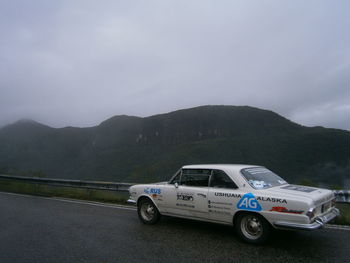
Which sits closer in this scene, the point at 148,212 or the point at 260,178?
the point at 260,178

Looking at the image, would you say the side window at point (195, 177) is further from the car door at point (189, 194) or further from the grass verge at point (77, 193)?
the grass verge at point (77, 193)

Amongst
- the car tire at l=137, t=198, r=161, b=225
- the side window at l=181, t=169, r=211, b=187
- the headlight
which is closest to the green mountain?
the car tire at l=137, t=198, r=161, b=225

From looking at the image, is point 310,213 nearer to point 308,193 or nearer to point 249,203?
point 308,193

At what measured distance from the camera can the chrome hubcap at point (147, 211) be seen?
6525mm

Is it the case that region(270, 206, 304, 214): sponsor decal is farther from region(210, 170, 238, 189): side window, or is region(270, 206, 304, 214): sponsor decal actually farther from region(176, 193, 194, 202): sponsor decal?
region(176, 193, 194, 202): sponsor decal

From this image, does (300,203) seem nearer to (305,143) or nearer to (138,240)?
(138,240)

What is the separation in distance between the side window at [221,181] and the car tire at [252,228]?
0.58 m

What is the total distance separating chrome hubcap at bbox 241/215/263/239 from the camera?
188 inches

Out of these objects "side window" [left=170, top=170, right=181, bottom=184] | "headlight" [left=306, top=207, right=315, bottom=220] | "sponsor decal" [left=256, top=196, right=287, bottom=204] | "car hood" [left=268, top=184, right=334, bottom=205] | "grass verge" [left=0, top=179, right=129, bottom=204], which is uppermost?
"side window" [left=170, top=170, right=181, bottom=184]

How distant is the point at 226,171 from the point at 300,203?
4.90ft

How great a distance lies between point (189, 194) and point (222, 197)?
0.80 meters

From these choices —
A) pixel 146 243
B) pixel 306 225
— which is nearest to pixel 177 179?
pixel 146 243

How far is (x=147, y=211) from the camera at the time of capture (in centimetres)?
661

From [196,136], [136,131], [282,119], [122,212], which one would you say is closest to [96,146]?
[136,131]
